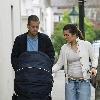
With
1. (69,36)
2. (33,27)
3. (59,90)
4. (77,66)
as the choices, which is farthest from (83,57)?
(59,90)

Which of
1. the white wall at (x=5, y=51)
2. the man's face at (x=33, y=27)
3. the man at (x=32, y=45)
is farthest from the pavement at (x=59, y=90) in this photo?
the man's face at (x=33, y=27)

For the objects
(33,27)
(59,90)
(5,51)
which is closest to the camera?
(33,27)

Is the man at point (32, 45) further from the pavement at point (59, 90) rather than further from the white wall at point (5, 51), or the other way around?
the pavement at point (59, 90)

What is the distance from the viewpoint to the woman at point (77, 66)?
7383mm

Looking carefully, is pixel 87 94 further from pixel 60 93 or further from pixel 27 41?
pixel 60 93

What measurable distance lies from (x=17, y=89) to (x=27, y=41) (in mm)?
752

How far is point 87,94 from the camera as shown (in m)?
7.46

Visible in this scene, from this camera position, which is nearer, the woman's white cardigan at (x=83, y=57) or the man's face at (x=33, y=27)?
the man's face at (x=33, y=27)

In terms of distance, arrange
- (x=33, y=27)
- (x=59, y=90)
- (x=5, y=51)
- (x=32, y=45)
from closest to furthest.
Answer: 1. (x=33, y=27)
2. (x=32, y=45)
3. (x=5, y=51)
4. (x=59, y=90)

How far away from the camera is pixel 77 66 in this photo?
740 cm

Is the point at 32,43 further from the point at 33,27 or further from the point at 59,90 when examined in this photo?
the point at 59,90

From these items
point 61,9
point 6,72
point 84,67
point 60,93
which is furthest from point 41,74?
point 61,9

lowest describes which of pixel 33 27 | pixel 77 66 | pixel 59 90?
pixel 59 90

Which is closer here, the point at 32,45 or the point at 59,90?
the point at 32,45
